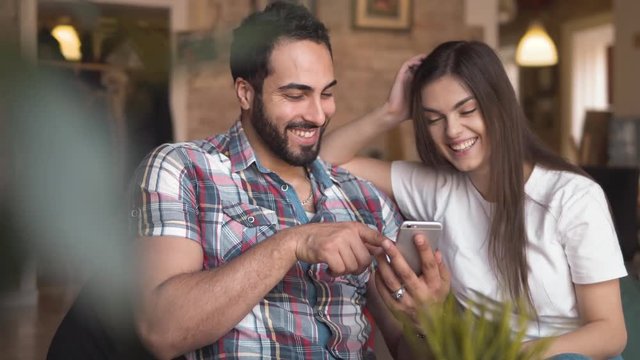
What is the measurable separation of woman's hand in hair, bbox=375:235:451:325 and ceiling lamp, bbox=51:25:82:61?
0.98m

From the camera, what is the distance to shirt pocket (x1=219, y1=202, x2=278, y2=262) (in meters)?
1.48

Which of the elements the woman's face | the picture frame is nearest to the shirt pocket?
the woman's face

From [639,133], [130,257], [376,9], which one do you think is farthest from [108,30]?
[639,133]

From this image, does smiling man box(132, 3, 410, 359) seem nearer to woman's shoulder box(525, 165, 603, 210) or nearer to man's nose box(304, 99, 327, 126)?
man's nose box(304, 99, 327, 126)

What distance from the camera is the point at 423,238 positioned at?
1266 millimetres

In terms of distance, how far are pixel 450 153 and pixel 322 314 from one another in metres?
0.39

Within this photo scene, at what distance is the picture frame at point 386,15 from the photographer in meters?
5.96

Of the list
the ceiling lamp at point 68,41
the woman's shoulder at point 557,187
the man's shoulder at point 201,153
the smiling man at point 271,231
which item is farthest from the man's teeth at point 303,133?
the ceiling lamp at point 68,41

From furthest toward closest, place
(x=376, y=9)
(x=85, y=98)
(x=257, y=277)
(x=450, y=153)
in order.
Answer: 1. (x=376, y=9)
2. (x=450, y=153)
3. (x=257, y=277)
4. (x=85, y=98)

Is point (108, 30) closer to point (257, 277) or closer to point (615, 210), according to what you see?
point (257, 277)

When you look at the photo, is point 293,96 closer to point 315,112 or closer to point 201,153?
point 315,112

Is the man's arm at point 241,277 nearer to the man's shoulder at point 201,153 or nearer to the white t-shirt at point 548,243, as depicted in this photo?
the man's shoulder at point 201,153

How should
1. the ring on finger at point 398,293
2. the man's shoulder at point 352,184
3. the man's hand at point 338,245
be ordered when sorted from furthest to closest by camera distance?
the man's shoulder at point 352,184 → the ring on finger at point 398,293 → the man's hand at point 338,245

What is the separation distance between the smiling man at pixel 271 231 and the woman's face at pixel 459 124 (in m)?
0.19
